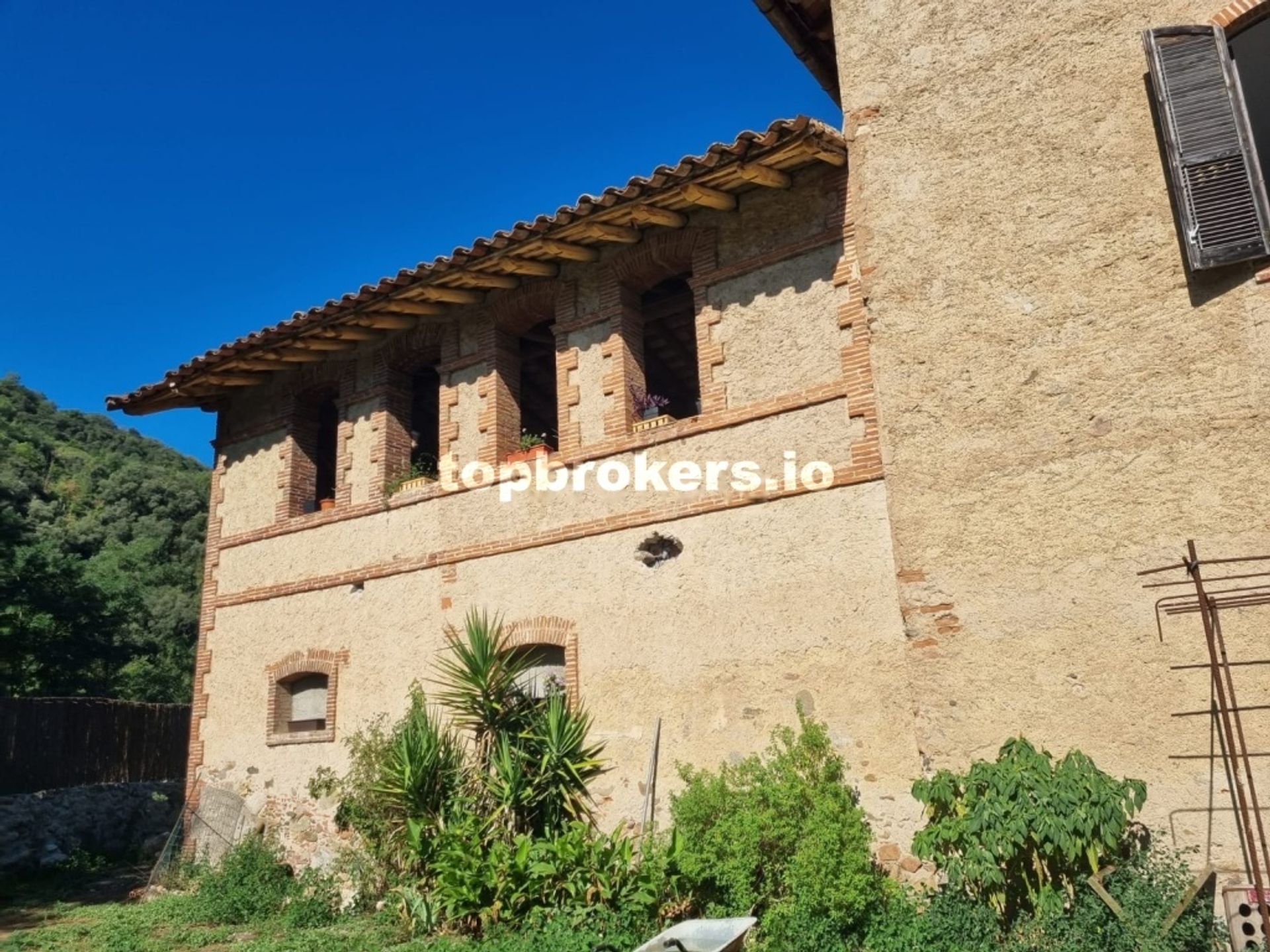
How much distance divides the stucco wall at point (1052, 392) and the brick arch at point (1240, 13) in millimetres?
96

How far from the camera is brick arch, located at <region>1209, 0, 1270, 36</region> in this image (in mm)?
6109

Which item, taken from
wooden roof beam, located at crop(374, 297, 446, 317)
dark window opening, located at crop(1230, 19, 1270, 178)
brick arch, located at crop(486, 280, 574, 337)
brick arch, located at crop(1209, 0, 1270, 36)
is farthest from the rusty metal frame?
wooden roof beam, located at crop(374, 297, 446, 317)

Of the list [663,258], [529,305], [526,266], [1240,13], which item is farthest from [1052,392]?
[529,305]

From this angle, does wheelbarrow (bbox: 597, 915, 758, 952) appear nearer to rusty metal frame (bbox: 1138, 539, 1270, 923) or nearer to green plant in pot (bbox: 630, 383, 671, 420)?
rusty metal frame (bbox: 1138, 539, 1270, 923)

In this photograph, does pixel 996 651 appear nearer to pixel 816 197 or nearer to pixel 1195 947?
pixel 1195 947

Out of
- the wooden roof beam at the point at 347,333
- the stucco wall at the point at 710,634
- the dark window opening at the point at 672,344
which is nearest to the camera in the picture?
the stucco wall at the point at 710,634

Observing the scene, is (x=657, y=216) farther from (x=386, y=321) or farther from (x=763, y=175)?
(x=386, y=321)

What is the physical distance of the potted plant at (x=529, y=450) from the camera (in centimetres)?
928

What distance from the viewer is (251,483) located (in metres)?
11.9

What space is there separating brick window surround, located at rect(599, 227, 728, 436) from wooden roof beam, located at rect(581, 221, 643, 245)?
0.11 metres

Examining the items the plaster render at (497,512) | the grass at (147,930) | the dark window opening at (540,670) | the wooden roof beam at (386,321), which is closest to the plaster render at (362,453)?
the plaster render at (497,512)

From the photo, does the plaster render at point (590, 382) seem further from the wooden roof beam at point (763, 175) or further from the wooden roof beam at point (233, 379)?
the wooden roof beam at point (233, 379)

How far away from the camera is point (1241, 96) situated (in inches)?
239

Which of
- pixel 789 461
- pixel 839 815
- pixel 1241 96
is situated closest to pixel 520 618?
pixel 789 461
